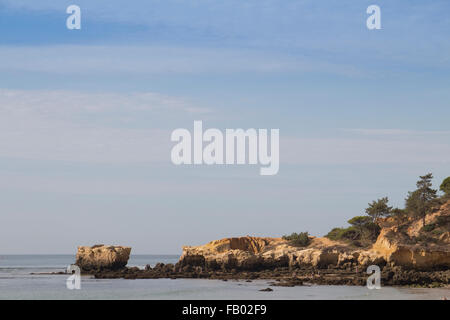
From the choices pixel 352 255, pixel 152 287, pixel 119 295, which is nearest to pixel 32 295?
pixel 119 295

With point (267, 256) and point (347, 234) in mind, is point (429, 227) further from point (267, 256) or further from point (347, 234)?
point (267, 256)

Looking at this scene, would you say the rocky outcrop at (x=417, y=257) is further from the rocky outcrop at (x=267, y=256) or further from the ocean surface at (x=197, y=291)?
the ocean surface at (x=197, y=291)

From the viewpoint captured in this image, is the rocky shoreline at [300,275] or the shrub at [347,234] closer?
the rocky shoreline at [300,275]

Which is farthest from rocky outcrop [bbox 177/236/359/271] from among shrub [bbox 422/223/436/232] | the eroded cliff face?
shrub [bbox 422/223/436/232]

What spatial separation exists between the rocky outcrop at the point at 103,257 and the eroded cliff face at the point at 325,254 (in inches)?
270

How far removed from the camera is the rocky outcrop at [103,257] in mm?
69938

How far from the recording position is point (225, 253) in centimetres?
6719

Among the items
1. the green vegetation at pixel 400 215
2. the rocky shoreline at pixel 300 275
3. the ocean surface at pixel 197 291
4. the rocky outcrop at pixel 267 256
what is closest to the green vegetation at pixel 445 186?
the green vegetation at pixel 400 215

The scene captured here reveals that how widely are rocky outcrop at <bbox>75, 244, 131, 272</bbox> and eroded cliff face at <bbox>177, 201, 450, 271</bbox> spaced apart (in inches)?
270

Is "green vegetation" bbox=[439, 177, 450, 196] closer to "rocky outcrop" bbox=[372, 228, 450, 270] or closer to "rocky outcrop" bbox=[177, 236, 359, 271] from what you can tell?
"rocky outcrop" bbox=[177, 236, 359, 271]

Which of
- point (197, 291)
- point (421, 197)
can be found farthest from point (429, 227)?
point (197, 291)

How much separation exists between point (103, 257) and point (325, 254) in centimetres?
2562

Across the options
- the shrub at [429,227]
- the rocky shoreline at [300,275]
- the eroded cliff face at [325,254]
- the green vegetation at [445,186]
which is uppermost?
the green vegetation at [445,186]

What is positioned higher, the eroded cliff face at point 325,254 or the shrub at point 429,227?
the shrub at point 429,227
